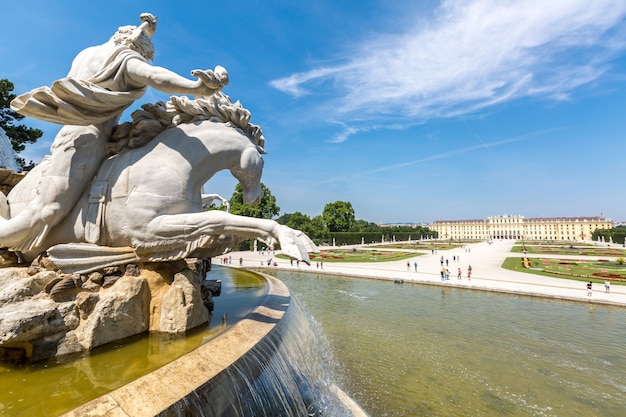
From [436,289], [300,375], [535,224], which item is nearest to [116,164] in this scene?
[300,375]

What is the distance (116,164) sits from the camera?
3518 millimetres

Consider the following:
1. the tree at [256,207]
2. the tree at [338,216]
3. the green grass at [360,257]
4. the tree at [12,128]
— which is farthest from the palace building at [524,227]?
the tree at [12,128]

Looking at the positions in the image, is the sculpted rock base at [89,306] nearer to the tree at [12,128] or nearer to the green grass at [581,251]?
the tree at [12,128]

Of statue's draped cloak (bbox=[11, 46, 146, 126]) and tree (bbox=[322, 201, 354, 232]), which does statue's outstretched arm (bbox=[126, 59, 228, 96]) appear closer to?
statue's draped cloak (bbox=[11, 46, 146, 126])

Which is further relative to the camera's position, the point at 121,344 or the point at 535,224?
the point at 535,224

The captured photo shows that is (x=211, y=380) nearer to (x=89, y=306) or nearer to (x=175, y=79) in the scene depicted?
(x=89, y=306)

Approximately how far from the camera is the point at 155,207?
10.9 feet

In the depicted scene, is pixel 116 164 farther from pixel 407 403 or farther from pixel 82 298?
pixel 407 403

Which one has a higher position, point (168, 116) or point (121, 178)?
point (168, 116)

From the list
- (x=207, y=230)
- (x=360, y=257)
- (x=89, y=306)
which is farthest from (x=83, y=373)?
(x=360, y=257)

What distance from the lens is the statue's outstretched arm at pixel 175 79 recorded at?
3.20 metres

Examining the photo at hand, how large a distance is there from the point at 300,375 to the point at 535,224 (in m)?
128

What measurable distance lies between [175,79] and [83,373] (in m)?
2.67

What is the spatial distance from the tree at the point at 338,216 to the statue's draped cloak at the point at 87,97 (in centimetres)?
5644
